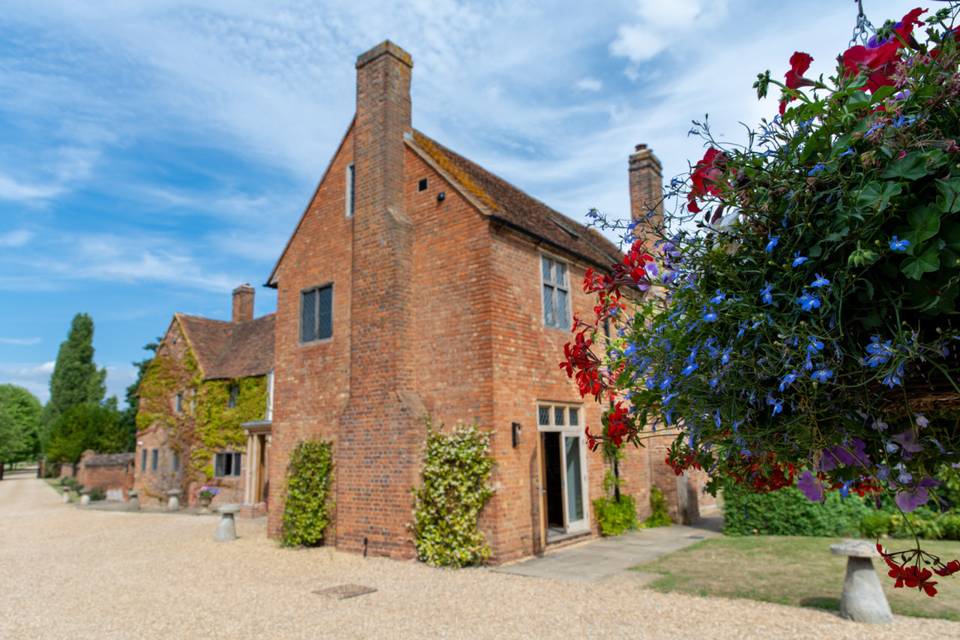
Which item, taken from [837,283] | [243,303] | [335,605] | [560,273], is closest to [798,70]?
[837,283]

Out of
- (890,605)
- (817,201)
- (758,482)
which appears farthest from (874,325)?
(890,605)

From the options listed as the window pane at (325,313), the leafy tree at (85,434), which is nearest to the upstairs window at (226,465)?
the window pane at (325,313)

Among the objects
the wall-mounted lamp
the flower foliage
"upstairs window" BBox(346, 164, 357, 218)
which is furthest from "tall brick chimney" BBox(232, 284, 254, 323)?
the flower foliage

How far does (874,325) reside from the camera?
1.68m

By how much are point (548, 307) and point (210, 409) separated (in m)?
17.2

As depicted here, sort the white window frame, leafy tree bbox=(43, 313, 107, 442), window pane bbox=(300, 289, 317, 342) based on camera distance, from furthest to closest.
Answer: leafy tree bbox=(43, 313, 107, 442), window pane bbox=(300, 289, 317, 342), the white window frame

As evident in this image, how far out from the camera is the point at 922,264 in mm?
1523

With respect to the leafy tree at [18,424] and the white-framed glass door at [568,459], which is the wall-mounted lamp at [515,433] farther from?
the leafy tree at [18,424]

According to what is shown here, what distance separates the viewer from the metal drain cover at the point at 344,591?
8883mm


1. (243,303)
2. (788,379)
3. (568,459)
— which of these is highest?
(243,303)

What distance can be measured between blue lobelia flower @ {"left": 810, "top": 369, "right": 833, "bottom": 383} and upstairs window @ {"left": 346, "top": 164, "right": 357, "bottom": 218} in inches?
517

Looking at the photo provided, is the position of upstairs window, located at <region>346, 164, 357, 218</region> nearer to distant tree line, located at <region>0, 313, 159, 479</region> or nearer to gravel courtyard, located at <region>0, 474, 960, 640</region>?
gravel courtyard, located at <region>0, 474, 960, 640</region>

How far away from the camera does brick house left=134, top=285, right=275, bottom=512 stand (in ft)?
73.3

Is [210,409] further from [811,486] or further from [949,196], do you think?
[949,196]
